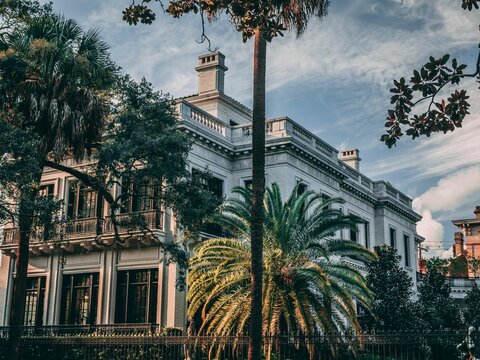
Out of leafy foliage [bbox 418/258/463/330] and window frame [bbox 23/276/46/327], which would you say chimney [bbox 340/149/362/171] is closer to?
leafy foliage [bbox 418/258/463/330]

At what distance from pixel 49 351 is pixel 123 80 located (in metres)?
9.65

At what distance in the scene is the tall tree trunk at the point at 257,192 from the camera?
15.9 m

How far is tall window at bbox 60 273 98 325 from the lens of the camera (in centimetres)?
2912

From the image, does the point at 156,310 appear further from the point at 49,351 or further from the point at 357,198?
the point at 357,198

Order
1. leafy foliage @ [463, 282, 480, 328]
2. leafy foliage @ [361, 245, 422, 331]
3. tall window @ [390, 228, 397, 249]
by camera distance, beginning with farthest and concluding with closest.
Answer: tall window @ [390, 228, 397, 249], leafy foliage @ [463, 282, 480, 328], leafy foliage @ [361, 245, 422, 331]

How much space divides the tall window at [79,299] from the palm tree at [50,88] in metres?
6.66

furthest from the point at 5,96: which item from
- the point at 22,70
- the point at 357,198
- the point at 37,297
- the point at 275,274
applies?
the point at 357,198

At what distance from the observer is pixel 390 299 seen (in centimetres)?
2836

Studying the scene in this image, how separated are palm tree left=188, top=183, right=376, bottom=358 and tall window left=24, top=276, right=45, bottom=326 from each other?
11366 mm

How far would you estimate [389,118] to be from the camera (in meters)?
6.37

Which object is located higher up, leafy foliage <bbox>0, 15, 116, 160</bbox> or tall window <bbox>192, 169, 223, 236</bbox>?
leafy foliage <bbox>0, 15, 116, 160</bbox>

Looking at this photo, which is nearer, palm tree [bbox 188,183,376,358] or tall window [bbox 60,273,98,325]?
palm tree [bbox 188,183,376,358]

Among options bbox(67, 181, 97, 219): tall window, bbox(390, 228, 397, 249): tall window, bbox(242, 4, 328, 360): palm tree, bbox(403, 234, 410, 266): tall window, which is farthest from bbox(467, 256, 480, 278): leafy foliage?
bbox(242, 4, 328, 360): palm tree

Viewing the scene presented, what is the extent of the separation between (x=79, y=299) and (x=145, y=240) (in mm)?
5005
